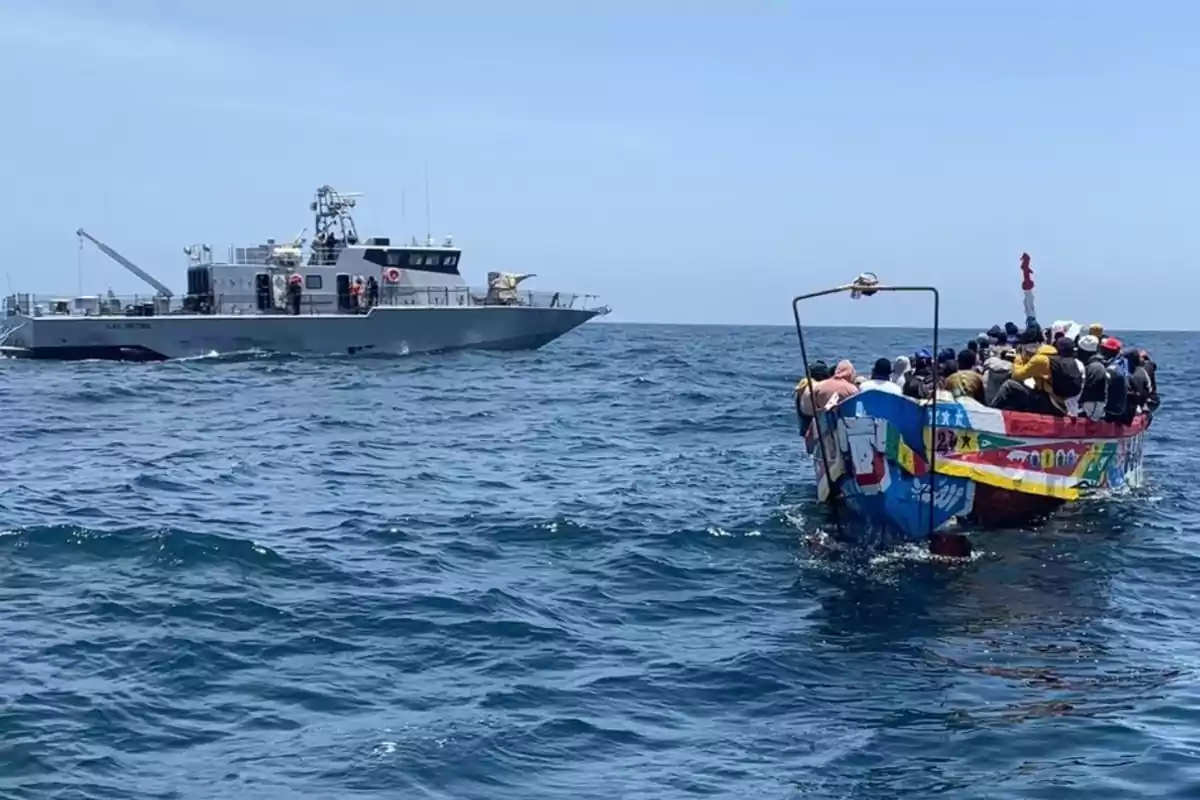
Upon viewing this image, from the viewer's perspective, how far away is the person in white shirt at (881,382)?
49.6 feet

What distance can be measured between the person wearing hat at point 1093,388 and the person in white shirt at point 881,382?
10.5 feet

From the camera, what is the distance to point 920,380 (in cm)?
1683

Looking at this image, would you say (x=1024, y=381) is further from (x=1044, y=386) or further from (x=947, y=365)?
(x=947, y=365)

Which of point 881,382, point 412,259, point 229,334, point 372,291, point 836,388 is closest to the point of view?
point 881,382

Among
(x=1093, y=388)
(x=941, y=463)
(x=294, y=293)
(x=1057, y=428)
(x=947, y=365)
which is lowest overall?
(x=941, y=463)

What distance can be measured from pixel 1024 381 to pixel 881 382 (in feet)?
9.43

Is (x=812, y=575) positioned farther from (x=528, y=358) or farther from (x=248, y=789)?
(x=528, y=358)

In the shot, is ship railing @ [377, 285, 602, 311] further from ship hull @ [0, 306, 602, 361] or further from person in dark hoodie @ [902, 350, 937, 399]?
person in dark hoodie @ [902, 350, 937, 399]

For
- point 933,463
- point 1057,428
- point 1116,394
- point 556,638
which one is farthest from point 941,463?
point 556,638

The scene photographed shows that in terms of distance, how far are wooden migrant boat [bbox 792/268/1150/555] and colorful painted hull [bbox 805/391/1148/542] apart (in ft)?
0.04

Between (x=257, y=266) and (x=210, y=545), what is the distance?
34.6 m

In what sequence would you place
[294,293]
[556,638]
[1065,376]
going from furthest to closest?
1. [294,293]
2. [1065,376]
3. [556,638]

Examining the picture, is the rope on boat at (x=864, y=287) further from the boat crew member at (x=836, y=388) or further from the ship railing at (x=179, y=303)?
the ship railing at (x=179, y=303)

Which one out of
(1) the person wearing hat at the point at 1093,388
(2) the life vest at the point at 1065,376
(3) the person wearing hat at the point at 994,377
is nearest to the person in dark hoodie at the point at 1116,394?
(1) the person wearing hat at the point at 1093,388
